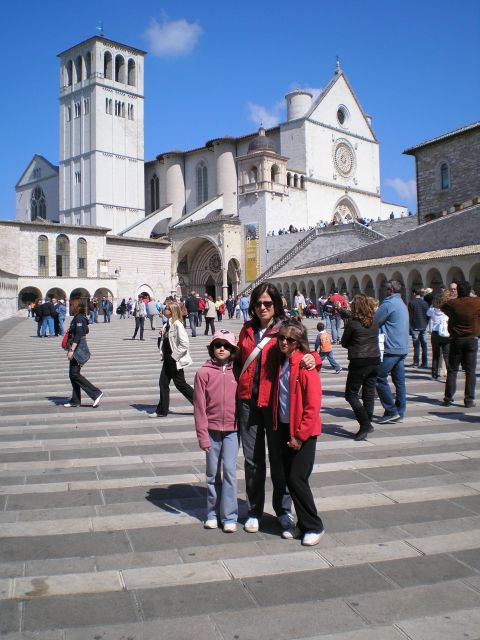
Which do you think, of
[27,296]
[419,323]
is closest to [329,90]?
[27,296]

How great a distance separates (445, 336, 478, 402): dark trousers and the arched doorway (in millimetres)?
44836

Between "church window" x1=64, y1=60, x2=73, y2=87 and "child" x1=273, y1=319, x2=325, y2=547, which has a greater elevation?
"church window" x1=64, y1=60, x2=73, y2=87

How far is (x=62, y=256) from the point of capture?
51.1 m

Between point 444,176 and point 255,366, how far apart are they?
118 ft

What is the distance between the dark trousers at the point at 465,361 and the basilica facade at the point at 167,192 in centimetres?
3918

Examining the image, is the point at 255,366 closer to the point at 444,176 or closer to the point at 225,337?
the point at 225,337

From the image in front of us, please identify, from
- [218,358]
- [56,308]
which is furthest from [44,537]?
[56,308]

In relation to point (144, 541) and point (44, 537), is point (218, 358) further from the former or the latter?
point (44, 537)

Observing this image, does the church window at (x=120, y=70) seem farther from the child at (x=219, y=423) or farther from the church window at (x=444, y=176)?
the child at (x=219, y=423)

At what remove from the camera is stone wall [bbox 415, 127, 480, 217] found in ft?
114

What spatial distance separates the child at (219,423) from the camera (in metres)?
4.42

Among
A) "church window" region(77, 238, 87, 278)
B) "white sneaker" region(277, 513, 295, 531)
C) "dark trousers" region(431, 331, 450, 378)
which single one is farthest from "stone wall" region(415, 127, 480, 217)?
"white sneaker" region(277, 513, 295, 531)

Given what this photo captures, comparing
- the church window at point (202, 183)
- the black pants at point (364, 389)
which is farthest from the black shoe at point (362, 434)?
the church window at point (202, 183)

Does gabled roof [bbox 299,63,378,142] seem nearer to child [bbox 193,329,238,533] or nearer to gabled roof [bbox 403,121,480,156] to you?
gabled roof [bbox 403,121,480,156]
